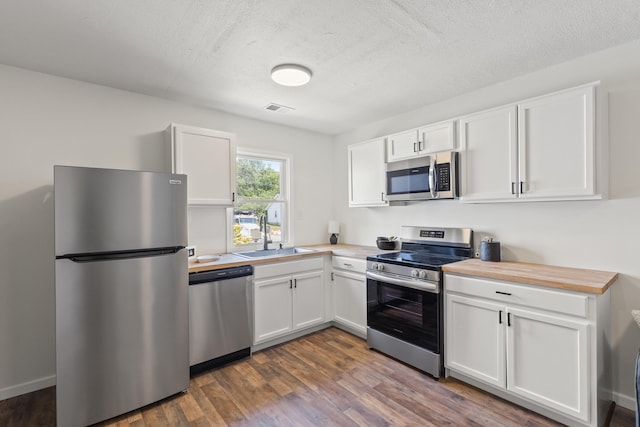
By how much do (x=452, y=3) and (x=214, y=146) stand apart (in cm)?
220

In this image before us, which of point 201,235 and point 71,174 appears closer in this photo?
point 71,174

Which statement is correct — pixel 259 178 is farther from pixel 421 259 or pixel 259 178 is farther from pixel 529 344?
pixel 529 344

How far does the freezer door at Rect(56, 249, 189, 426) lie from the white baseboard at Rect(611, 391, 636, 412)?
3095 millimetres

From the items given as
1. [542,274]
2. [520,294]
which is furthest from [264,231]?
[542,274]

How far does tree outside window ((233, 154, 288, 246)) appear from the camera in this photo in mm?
3516

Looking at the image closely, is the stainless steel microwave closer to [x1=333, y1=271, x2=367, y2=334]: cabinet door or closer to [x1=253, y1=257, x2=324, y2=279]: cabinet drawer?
[x1=333, y1=271, x2=367, y2=334]: cabinet door

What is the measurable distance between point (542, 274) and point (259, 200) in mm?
2821

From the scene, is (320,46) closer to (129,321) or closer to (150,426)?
(129,321)

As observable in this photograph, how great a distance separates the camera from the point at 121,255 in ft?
6.61

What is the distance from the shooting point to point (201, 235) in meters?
3.13

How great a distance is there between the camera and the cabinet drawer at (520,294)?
1.79 m

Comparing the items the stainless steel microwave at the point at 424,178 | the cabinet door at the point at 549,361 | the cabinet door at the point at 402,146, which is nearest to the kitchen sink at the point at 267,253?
the stainless steel microwave at the point at 424,178

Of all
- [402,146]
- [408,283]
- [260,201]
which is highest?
[402,146]

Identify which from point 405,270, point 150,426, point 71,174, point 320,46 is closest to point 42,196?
point 71,174
